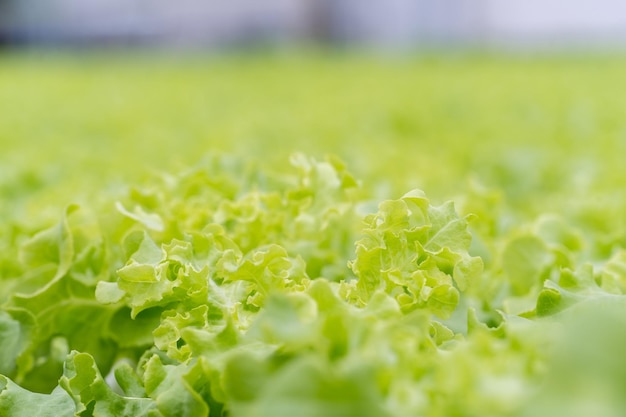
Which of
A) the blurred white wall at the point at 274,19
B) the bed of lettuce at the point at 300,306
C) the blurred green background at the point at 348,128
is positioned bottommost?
the blurred white wall at the point at 274,19

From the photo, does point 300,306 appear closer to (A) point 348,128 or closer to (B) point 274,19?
(A) point 348,128

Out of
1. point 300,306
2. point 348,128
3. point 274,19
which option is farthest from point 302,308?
point 274,19

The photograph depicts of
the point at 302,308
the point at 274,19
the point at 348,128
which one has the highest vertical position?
the point at 302,308

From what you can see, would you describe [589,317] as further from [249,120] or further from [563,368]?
[249,120]

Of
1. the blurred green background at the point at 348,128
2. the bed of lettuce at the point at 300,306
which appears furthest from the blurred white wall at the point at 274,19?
the bed of lettuce at the point at 300,306

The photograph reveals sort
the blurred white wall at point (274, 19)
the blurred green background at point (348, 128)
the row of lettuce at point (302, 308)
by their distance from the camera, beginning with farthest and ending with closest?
the blurred white wall at point (274, 19) → the blurred green background at point (348, 128) → the row of lettuce at point (302, 308)

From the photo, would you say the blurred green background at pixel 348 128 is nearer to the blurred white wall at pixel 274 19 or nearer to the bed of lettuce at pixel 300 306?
the bed of lettuce at pixel 300 306

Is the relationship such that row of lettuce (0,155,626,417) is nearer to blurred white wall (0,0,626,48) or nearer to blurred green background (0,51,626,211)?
blurred green background (0,51,626,211)

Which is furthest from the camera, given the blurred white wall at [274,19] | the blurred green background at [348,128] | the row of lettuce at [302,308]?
the blurred white wall at [274,19]
